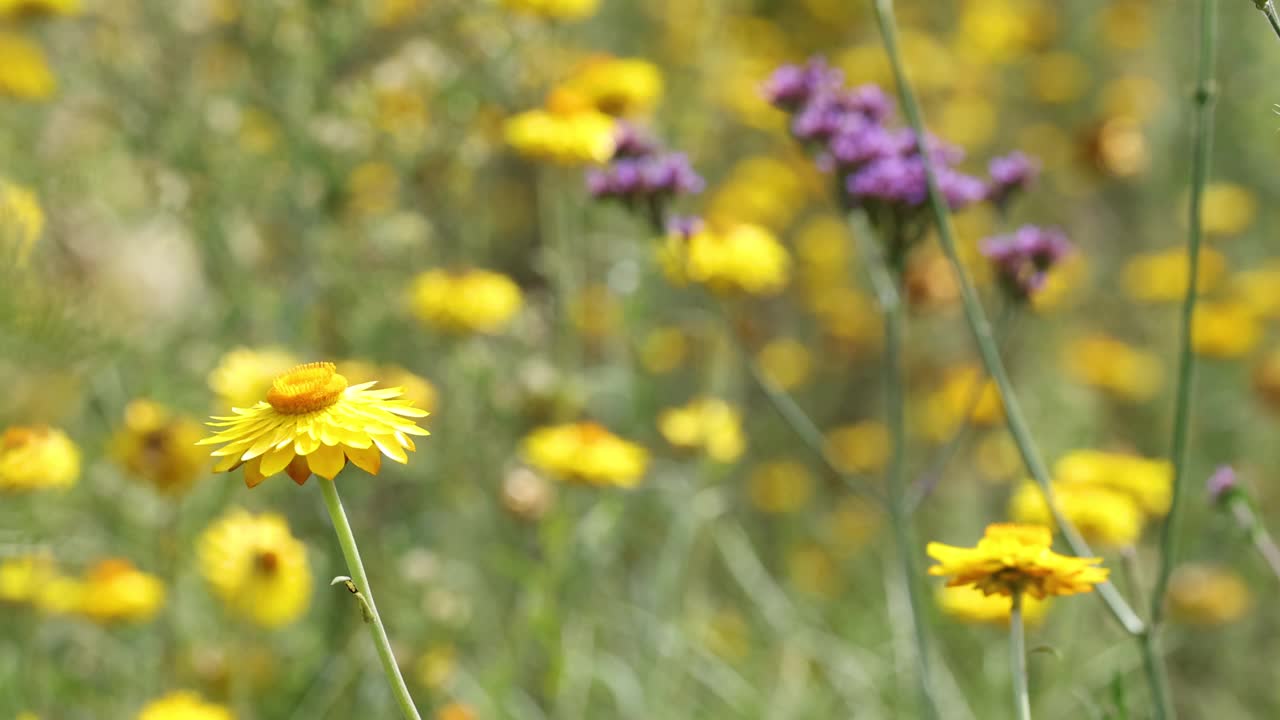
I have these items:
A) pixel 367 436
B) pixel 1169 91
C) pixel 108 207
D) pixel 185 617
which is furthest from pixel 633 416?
pixel 1169 91

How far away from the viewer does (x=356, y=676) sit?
2.37 metres

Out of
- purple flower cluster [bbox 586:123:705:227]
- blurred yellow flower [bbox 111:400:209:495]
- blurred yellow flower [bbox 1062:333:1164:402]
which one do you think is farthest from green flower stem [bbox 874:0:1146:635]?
blurred yellow flower [bbox 1062:333:1164:402]

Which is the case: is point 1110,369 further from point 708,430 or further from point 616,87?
point 616,87

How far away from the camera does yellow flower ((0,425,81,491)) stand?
178cm

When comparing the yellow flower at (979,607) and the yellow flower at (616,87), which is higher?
the yellow flower at (616,87)

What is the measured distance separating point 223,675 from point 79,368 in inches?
23.4

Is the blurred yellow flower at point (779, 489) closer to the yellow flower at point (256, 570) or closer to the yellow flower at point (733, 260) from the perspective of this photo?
the yellow flower at point (733, 260)

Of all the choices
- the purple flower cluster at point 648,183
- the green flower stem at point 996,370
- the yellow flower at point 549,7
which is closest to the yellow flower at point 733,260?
the purple flower cluster at point 648,183

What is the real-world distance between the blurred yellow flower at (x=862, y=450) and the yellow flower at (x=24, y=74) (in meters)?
2.55

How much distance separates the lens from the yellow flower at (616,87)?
281 centimetres

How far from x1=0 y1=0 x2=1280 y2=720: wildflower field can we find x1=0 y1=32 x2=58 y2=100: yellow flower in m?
0.02

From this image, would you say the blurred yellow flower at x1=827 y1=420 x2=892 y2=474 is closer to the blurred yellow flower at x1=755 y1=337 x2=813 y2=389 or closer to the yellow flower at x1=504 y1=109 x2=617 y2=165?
the blurred yellow flower at x1=755 y1=337 x2=813 y2=389

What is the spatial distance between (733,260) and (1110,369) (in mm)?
1955

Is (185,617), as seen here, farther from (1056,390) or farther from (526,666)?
(1056,390)
